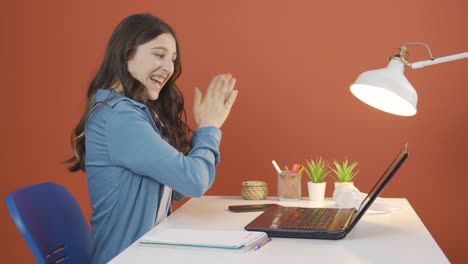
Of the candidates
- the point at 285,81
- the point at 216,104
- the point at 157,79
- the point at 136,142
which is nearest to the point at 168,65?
the point at 157,79

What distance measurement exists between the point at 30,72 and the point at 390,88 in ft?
6.59

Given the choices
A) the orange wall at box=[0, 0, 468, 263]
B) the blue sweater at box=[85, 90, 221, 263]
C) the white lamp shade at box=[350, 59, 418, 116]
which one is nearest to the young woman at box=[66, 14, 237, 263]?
the blue sweater at box=[85, 90, 221, 263]

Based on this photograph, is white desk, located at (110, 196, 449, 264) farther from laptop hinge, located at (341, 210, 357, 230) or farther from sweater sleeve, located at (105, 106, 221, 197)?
sweater sleeve, located at (105, 106, 221, 197)

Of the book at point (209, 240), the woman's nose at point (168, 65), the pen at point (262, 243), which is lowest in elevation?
the pen at point (262, 243)

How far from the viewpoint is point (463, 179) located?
2.75m

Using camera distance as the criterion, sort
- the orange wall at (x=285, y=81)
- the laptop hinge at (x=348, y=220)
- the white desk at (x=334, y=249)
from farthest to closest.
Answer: the orange wall at (x=285, y=81) < the laptop hinge at (x=348, y=220) < the white desk at (x=334, y=249)

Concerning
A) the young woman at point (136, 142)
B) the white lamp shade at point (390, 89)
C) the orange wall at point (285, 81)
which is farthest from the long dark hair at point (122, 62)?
the orange wall at point (285, 81)

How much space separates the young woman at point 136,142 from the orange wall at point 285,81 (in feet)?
2.52

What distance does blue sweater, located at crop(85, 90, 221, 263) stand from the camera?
182 centimetres

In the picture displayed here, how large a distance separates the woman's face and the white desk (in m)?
0.47

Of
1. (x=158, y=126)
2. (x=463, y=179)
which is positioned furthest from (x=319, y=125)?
(x=158, y=126)

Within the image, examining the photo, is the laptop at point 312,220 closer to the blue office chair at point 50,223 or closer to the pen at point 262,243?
the pen at point 262,243

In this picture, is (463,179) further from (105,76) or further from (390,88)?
(105,76)

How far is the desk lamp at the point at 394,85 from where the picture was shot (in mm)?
1691
